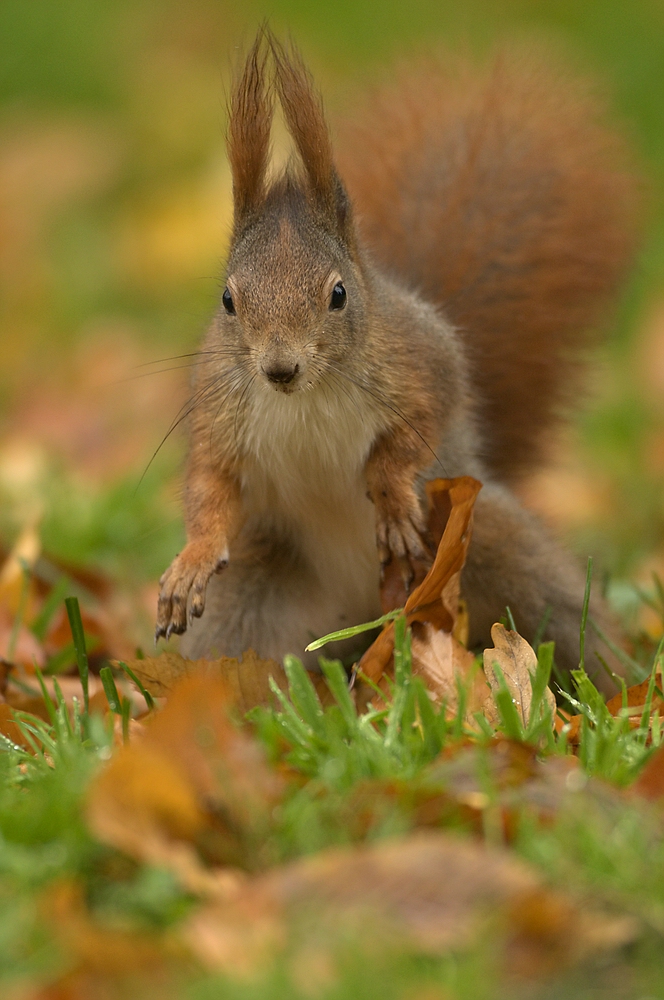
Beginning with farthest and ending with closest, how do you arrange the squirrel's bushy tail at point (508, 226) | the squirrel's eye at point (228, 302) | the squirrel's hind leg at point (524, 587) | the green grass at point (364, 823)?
the squirrel's bushy tail at point (508, 226) → the squirrel's hind leg at point (524, 587) → the squirrel's eye at point (228, 302) → the green grass at point (364, 823)

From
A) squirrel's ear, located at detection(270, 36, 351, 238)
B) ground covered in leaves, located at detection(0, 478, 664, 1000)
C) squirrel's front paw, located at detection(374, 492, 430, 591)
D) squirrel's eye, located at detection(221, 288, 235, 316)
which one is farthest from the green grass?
squirrel's ear, located at detection(270, 36, 351, 238)

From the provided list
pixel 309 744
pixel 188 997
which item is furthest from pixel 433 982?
pixel 309 744

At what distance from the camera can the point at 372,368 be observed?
5.75 feet

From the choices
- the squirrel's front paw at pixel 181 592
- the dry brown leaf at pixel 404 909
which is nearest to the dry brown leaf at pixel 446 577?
the squirrel's front paw at pixel 181 592

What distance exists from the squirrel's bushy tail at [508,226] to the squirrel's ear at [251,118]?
0.46m

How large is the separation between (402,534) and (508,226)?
2.30ft

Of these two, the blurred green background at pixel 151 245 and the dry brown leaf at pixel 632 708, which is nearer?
the dry brown leaf at pixel 632 708

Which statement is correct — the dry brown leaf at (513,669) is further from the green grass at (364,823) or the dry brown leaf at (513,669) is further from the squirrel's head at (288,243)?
the squirrel's head at (288,243)

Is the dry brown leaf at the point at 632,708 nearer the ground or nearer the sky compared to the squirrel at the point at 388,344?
nearer the ground

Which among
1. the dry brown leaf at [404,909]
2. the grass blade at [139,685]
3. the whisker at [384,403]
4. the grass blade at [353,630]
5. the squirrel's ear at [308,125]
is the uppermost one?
the squirrel's ear at [308,125]

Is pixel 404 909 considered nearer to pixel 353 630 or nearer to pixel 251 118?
pixel 353 630

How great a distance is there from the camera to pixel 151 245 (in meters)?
4.85

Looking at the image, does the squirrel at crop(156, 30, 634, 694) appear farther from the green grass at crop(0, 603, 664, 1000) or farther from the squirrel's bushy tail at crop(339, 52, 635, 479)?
the green grass at crop(0, 603, 664, 1000)

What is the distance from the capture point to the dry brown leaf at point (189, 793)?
116 centimetres
